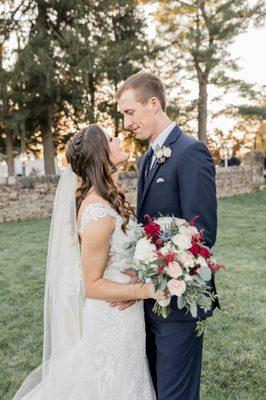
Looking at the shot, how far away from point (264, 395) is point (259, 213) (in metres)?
11.9

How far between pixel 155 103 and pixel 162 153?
402 millimetres

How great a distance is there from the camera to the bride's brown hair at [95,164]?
2.71 meters

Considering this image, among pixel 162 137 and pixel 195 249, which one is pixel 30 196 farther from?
pixel 195 249

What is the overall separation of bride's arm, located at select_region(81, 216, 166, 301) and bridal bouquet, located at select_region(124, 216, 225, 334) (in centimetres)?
21

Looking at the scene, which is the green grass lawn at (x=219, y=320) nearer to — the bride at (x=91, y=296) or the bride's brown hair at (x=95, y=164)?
the bride at (x=91, y=296)

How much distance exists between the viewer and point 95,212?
103 inches

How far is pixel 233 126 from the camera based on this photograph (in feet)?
138

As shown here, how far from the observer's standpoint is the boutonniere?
2.62 meters

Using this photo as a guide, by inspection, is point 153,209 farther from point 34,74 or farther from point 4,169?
point 4,169

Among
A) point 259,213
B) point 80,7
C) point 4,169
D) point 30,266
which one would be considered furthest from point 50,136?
point 4,169

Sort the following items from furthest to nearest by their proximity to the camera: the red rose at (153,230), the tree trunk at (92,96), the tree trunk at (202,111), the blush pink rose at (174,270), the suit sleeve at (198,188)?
the tree trunk at (202,111), the tree trunk at (92,96), the suit sleeve at (198,188), the red rose at (153,230), the blush pink rose at (174,270)

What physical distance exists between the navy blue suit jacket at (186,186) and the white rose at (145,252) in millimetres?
325

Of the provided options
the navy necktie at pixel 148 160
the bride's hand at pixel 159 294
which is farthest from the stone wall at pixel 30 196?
the bride's hand at pixel 159 294

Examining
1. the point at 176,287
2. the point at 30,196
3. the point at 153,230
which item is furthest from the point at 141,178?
the point at 30,196
